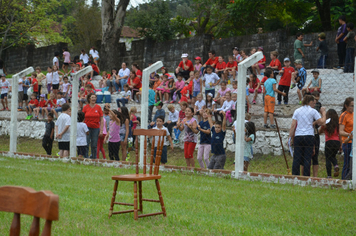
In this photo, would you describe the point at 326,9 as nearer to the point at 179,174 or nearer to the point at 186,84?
the point at 186,84

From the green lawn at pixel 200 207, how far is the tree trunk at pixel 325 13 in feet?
55.7

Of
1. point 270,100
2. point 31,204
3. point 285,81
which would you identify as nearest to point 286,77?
point 285,81

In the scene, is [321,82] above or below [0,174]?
above

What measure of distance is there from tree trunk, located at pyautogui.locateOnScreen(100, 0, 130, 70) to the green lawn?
→ 2156 centimetres

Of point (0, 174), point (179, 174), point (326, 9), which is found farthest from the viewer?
point (326, 9)

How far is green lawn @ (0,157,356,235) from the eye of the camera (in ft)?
18.5

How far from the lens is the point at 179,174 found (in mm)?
10961

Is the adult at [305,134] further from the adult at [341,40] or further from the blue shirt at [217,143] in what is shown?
the adult at [341,40]

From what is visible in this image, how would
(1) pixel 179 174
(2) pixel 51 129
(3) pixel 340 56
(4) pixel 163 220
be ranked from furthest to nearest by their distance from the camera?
1. (3) pixel 340 56
2. (2) pixel 51 129
3. (1) pixel 179 174
4. (4) pixel 163 220

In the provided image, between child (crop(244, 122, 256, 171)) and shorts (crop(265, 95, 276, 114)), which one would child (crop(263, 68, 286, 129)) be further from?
child (crop(244, 122, 256, 171))

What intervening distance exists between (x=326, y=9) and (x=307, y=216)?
20.7 meters

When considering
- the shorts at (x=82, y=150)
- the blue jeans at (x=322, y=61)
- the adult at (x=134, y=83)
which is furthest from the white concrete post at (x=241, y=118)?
the adult at (x=134, y=83)

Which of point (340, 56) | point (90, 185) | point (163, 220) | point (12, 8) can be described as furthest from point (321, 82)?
point (12, 8)

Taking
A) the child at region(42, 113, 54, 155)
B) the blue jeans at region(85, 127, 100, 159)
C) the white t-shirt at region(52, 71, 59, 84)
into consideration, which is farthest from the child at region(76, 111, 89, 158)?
the white t-shirt at region(52, 71, 59, 84)
